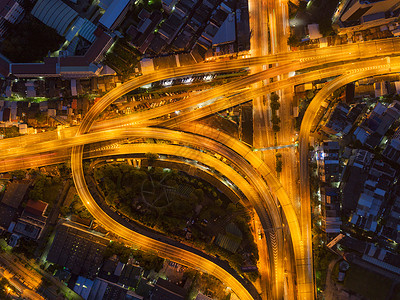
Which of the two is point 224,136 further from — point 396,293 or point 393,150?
point 396,293

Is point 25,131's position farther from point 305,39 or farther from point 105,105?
point 305,39

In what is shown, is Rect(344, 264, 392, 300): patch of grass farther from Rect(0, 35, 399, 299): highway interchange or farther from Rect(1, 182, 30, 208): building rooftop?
Rect(1, 182, 30, 208): building rooftop

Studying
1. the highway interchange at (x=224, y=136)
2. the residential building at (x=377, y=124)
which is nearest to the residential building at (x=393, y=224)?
the residential building at (x=377, y=124)

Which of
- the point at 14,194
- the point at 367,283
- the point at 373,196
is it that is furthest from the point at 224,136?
the point at 14,194

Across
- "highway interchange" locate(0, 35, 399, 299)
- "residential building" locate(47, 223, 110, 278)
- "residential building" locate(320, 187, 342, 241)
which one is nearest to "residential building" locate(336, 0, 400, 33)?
"highway interchange" locate(0, 35, 399, 299)

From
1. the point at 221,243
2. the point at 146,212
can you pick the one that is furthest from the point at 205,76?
the point at 221,243
